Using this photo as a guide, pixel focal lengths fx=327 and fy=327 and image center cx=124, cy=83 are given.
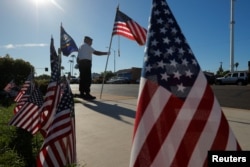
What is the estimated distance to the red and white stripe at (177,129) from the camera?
2.16 m

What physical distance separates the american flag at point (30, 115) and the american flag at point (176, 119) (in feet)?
10.9

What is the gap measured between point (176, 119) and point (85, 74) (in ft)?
28.8

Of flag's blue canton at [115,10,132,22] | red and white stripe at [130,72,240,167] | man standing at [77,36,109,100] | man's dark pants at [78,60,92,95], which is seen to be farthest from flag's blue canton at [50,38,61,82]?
man's dark pants at [78,60,92,95]

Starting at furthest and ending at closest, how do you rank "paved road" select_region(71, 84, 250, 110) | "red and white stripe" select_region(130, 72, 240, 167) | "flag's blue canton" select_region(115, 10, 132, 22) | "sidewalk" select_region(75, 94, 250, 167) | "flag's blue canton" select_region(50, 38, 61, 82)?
"flag's blue canton" select_region(115, 10, 132, 22), "paved road" select_region(71, 84, 250, 110), "flag's blue canton" select_region(50, 38, 61, 82), "sidewalk" select_region(75, 94, 250, 167), "red and white stripe" select_region(130, 72, 240, 167)

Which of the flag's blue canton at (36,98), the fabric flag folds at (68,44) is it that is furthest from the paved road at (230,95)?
the flag's blue canton at (36,98)

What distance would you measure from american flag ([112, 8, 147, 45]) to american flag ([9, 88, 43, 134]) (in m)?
3.95

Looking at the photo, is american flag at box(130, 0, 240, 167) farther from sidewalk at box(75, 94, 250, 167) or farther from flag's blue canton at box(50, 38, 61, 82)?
flag's blue canton at box(50, 38, 61, 82)

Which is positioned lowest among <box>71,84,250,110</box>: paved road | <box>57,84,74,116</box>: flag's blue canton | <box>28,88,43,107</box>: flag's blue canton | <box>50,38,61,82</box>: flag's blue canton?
<box>71,84,250,110</box>: paved road

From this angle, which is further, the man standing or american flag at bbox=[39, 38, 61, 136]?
the man standing

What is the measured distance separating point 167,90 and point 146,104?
0.56 feet

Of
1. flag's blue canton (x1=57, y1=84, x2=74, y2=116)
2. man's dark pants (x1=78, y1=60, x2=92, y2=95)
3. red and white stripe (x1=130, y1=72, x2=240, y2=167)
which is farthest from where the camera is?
man's dark pants (x1=78, y1=60, x2=92, y2=95)

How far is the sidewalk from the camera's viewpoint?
13.1 ft

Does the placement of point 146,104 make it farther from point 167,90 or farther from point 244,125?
point 244,125

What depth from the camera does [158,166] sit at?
215 cm
